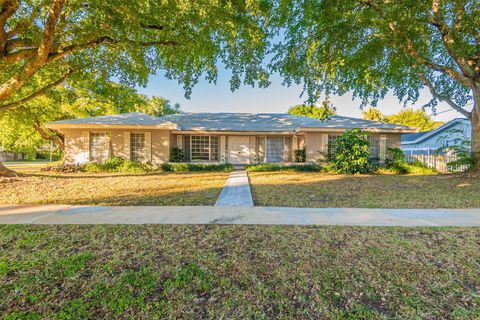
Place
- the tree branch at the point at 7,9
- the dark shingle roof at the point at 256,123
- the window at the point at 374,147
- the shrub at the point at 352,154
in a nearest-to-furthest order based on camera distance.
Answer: the tree branch at the point at 7,9 → the shrub at the point at 352,154 → the dark shingle roof at the point at 256,123 → the window at the point at 374,147

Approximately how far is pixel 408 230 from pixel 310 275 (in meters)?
2.65

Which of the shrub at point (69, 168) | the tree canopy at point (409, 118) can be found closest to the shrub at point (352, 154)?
the shrub at point (69, 168)

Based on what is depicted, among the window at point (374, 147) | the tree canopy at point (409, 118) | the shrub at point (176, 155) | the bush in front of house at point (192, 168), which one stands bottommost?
the bush in front of house at point (192, 168)

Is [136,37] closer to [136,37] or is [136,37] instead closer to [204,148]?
[136,37]

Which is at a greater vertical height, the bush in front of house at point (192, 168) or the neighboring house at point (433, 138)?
the neighboring house at point (433, 138)

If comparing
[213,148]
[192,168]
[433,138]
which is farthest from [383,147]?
[433,138]

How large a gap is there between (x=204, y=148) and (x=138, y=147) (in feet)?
15.3

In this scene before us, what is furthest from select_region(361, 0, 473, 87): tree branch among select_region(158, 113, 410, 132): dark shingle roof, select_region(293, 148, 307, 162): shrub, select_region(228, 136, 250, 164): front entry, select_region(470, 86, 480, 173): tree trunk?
select_region(228, 136, 250, 164): front entry

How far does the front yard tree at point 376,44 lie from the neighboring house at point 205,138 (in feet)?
14.1

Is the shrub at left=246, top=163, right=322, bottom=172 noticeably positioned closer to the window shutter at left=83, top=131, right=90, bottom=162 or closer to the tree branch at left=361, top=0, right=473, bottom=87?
the tree branch at left=361, top=0, right=473, bottom=87

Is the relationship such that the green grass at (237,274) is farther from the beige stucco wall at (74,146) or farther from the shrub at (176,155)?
the beige stucco wall at (74,146)

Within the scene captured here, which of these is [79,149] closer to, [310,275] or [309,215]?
[309,215]

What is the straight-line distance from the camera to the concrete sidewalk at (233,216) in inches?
176

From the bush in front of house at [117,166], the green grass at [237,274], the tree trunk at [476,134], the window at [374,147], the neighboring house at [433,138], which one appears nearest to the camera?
the green grass at [237,274]
